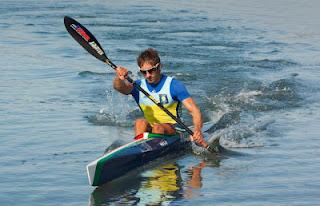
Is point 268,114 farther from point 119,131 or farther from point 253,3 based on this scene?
point 253,3

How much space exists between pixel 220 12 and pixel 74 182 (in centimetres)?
1948

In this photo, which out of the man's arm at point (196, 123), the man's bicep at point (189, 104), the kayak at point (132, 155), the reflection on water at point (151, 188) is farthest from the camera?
the man's bicep at point (189, 104)

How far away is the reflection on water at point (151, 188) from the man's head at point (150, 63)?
1.12 metres

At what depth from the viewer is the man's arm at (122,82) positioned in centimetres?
970

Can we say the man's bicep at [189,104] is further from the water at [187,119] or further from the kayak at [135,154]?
the water at [187,119]

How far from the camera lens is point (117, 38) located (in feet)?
72.6

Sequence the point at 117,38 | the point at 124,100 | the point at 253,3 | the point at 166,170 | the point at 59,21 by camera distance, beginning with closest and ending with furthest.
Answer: the point at 166,170, the point at 124,100, the point at 117,38, the point at 59,21, the point at 253,3

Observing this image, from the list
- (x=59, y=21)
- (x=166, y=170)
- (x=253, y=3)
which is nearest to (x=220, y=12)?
(x=253, y=3)

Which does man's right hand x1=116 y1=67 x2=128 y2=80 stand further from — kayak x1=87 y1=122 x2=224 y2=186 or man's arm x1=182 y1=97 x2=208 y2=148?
man's arm x1=182 y1=97 x2=208 y2=148

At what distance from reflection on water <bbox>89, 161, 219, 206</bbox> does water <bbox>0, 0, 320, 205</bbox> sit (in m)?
0.01

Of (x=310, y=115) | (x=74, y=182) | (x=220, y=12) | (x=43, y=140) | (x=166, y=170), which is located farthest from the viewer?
(x=220, y=12)

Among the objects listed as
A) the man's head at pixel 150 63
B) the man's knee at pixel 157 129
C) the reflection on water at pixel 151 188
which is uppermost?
the man's head at pixel 150 63

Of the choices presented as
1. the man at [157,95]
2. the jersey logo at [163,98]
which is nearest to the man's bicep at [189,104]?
the man at [157,95]

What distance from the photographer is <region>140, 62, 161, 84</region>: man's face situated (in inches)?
385
